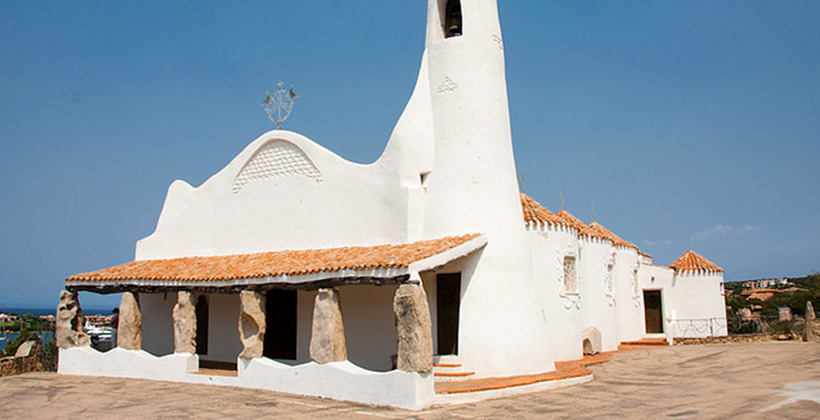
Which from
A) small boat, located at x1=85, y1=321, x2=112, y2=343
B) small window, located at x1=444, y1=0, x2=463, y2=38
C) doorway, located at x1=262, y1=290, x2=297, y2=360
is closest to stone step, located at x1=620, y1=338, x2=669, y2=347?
doorway, located at x1=262, y1=290, x2=297, y2=360

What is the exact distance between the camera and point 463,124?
14828mm

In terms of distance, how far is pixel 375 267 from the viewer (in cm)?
1243

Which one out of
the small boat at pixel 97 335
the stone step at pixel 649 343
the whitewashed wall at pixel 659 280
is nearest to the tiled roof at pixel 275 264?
the small boat at pixel 97 335

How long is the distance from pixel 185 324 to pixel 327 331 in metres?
4.79

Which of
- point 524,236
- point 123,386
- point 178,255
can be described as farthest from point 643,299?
point 123,386

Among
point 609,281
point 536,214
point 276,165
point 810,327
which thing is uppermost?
point 276,165

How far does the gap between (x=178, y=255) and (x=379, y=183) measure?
7.57 m

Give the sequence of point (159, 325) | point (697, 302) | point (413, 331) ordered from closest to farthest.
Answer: point (413, 331) < point (159, 325) < point (697, 302)

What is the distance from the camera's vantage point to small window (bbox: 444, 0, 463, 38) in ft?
52.0

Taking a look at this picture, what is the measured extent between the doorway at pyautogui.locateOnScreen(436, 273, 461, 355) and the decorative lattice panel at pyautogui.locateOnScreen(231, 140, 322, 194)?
14.1 ft

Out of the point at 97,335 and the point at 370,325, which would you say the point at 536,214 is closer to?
the point at 370,325

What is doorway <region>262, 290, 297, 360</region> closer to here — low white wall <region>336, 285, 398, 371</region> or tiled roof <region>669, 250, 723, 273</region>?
low white wall <region>336, 285, 398, 371</region>

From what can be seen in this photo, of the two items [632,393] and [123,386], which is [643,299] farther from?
[123,386]

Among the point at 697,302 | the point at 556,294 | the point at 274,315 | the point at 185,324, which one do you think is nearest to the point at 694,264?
the point at 697,302
